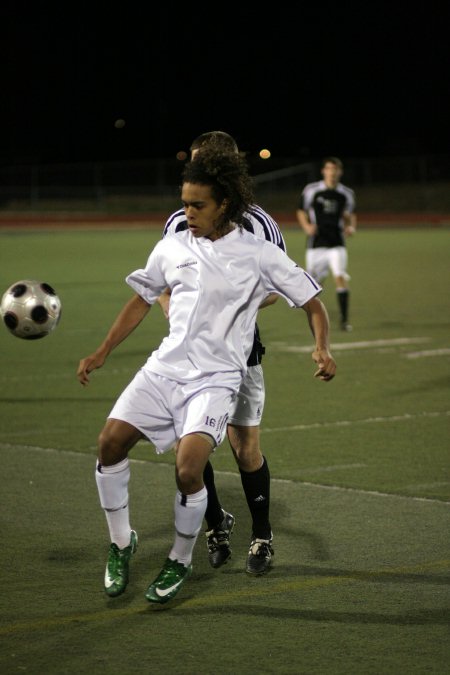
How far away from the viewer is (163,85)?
6862cm

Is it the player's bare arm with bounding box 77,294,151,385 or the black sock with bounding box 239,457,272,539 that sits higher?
the player's bare arm with bounding box 77,294,151,385

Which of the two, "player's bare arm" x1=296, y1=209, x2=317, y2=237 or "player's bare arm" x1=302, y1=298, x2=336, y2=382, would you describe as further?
"player's bare arm" x1=296, y1=209, x2=317, y2=237

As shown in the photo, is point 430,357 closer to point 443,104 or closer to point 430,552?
point 430,552

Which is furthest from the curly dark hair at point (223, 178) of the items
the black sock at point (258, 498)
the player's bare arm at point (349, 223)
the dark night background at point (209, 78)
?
the dark night background at point (209, 78)

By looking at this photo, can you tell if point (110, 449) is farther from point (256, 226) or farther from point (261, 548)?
point (256, 226)

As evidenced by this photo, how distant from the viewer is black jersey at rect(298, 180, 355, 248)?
16453 mm

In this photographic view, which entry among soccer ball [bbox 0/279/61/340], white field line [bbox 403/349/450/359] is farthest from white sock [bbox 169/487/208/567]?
white field line [bbox 403/349/450/359]

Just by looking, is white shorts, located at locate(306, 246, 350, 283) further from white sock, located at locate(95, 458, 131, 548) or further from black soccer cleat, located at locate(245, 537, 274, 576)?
white sock, located at locate(95, 458, 131, 548)

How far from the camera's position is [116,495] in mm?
5328

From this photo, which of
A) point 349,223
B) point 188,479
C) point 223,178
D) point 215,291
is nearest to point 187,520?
point 188,479

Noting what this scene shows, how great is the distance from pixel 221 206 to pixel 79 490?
9.22 ft

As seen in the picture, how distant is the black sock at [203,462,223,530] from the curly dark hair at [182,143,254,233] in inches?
54.4

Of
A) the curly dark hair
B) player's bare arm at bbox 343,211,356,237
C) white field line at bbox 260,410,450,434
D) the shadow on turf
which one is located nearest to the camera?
the shadow on turf

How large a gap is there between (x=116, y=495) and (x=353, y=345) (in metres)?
8.95
